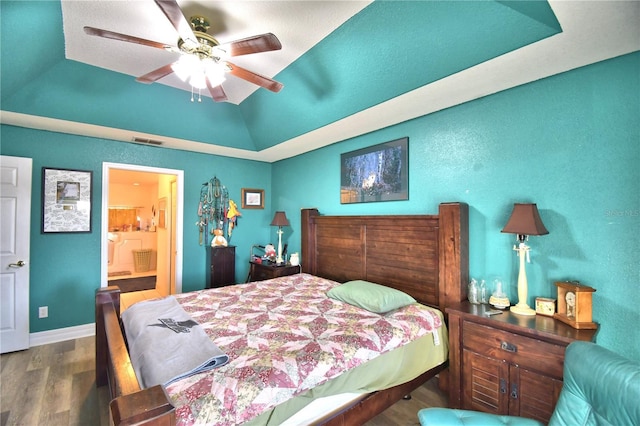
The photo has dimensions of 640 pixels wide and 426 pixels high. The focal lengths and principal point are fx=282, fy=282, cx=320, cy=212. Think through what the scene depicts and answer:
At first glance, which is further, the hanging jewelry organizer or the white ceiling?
the hanging jewelry organizer

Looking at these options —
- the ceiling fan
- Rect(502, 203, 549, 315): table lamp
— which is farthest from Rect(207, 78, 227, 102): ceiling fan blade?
Rect(502, 203, 549, 315): table lamp

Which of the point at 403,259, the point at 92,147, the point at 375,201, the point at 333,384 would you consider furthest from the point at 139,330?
the point at 92,147

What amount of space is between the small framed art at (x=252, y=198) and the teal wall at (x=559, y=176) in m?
2.97

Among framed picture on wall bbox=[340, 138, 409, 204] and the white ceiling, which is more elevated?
the white ceiling

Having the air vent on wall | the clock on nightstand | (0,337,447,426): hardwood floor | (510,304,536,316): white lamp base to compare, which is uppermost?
the air vent on wall

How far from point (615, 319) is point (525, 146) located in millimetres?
1277

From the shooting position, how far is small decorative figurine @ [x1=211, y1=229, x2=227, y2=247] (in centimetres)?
438

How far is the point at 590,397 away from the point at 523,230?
1006mm

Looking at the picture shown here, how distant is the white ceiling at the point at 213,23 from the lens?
191 centimetres

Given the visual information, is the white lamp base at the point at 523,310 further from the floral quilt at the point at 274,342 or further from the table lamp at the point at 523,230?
the floral quilt at the point at 274,342

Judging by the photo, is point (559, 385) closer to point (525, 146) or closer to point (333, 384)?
point (333, 384)

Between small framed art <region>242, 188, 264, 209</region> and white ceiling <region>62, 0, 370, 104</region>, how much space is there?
2.42 metres

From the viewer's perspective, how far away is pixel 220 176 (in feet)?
15.0

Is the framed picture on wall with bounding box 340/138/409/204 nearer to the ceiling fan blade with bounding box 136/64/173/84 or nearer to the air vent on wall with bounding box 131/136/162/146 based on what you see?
the ceiling fan blade with bounding box 136/64/173/84
